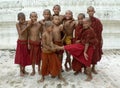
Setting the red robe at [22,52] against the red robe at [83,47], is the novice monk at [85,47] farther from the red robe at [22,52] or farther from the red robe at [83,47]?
the red robe at [22,52]

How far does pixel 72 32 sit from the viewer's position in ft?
18.6

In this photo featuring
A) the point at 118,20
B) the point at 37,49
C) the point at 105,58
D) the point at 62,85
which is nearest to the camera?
the point at 62,85

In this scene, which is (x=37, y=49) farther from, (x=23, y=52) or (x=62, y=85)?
(x=62, y=85)

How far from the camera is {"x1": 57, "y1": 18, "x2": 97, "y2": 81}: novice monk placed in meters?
5.24

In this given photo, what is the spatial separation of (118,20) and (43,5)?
1.99 m

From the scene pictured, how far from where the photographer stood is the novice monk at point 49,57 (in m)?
5.19

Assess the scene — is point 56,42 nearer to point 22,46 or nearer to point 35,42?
point 35,42

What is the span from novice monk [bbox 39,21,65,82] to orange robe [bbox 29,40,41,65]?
0.34 meters

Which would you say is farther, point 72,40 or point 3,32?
point 3,32

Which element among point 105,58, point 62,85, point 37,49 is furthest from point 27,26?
point 105,58

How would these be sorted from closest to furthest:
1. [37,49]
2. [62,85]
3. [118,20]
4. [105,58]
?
[62,85]
[37,49]
[105,58]
[118,20]

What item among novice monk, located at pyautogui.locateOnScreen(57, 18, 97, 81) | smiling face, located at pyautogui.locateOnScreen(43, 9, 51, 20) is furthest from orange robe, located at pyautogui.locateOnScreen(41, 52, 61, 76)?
smiling face, located at pyautogui.locateOnScreen(43, 9, 51, 20)

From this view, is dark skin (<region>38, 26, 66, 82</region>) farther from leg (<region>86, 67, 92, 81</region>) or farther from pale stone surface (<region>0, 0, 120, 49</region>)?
pale stone surface (<region>0, 0, 120, 49</region>)

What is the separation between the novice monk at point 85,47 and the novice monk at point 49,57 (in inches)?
9.9
